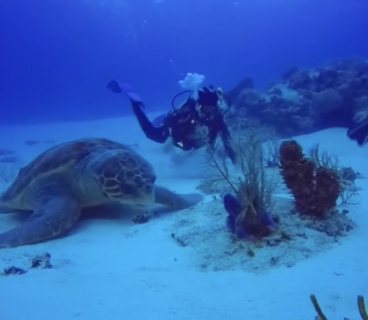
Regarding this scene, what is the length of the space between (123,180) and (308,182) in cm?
302

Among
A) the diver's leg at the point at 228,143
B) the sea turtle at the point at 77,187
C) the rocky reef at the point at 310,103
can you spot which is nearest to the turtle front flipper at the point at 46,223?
the sea turtle at the point at 77,187

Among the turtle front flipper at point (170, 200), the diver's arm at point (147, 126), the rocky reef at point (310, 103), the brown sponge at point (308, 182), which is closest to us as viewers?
the brown sponge at point (308, 182)

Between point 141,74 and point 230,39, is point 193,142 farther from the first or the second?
point 230,39

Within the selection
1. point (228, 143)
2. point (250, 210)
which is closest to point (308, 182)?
point (250, 210)

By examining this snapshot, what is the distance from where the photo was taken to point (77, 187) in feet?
22.9

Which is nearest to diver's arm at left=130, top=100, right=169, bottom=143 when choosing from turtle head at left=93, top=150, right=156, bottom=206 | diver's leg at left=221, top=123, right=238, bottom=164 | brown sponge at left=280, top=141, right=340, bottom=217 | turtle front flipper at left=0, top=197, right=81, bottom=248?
diver's leg at left=221, top=123, right=238, bottom=164

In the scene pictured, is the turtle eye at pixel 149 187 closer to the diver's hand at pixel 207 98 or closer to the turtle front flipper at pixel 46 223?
the turtle front flipper at pixel 46 223

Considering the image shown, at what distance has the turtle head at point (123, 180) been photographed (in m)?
6.66

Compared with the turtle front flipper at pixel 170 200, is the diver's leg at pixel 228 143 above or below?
above

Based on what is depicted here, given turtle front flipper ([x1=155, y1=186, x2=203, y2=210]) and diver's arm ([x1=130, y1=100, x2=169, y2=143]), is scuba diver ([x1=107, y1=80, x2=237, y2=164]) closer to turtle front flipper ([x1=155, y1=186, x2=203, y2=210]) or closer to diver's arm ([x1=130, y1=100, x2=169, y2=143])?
diver's arm ([x1=130, y1=100, x2=169, y2=143])

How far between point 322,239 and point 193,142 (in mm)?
5541

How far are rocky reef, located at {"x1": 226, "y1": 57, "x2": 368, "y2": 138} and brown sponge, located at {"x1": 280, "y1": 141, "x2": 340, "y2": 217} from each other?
8.76 meters

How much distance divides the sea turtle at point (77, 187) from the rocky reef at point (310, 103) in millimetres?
8407

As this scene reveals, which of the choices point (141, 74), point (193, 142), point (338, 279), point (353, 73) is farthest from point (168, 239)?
point (141, 74)
